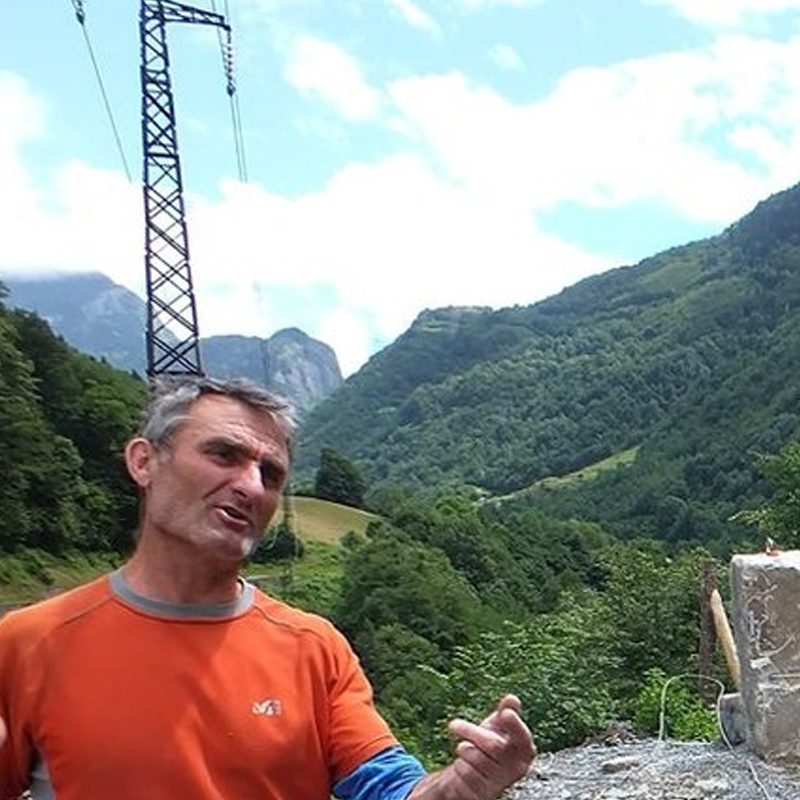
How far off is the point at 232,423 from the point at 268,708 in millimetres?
467

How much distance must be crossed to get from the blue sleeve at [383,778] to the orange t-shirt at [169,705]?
0.01 m

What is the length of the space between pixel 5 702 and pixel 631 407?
13549 cm

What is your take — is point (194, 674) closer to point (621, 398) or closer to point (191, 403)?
point (191, 403)

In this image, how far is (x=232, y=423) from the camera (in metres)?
1.98

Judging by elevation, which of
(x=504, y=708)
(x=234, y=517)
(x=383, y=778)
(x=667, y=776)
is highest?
(x=234, y=517)

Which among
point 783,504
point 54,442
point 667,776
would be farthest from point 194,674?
point 54,442

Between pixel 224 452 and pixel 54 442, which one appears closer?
pixel 224 452

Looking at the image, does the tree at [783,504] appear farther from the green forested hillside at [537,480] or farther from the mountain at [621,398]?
the mountain at [621,398]

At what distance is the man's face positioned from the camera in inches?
74.6

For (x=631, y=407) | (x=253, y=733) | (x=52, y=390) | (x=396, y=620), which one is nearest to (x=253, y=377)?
(x=253, y=733)

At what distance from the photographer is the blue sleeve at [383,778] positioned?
179cm

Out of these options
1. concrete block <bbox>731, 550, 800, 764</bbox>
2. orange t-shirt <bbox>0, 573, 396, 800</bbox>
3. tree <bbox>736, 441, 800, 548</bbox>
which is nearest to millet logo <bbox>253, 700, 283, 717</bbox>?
orange t-shirt <bbox>0, 573, 396, 800</bbox>

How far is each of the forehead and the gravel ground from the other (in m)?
5.11

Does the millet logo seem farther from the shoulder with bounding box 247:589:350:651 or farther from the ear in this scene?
the ear
